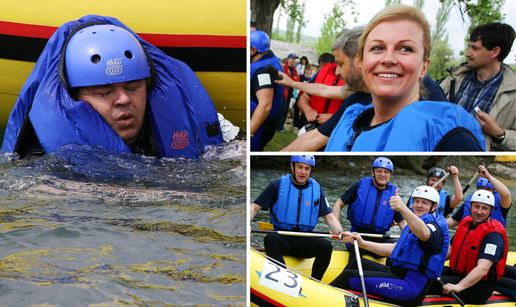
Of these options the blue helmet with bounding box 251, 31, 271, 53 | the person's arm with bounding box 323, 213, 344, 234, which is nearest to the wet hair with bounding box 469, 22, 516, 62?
the blue helmet with bounding box 251, 31, 271, 53

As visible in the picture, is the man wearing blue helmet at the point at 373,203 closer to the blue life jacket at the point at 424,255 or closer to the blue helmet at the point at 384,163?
the blue helmet at the point at 384,163

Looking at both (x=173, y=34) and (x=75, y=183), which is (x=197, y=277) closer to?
(x=75, y=183)

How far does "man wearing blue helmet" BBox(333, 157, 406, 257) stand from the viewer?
3.98 m

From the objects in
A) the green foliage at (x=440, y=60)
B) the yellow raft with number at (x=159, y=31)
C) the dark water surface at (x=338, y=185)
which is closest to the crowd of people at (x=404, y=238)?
the green foliage at (x=440, y=60)

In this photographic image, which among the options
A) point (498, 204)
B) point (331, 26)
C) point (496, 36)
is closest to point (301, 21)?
point (331, 26)

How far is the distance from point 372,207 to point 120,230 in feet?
6.94

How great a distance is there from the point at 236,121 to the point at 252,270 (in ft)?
10.2

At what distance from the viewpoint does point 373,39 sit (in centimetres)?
207

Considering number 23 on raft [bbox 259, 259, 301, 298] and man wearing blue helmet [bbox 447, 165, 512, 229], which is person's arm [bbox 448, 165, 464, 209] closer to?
man wearing blue helmet [bbox 447, 165, 512, 229]

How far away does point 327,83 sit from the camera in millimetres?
2535

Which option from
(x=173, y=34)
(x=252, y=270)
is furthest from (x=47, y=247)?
(x=173, y=34)

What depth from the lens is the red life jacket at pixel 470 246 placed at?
3238 mm

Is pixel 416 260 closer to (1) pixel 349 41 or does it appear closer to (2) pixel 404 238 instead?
(2) pixel 404 238

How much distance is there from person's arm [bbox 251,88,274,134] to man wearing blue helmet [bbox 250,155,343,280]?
625 mm
